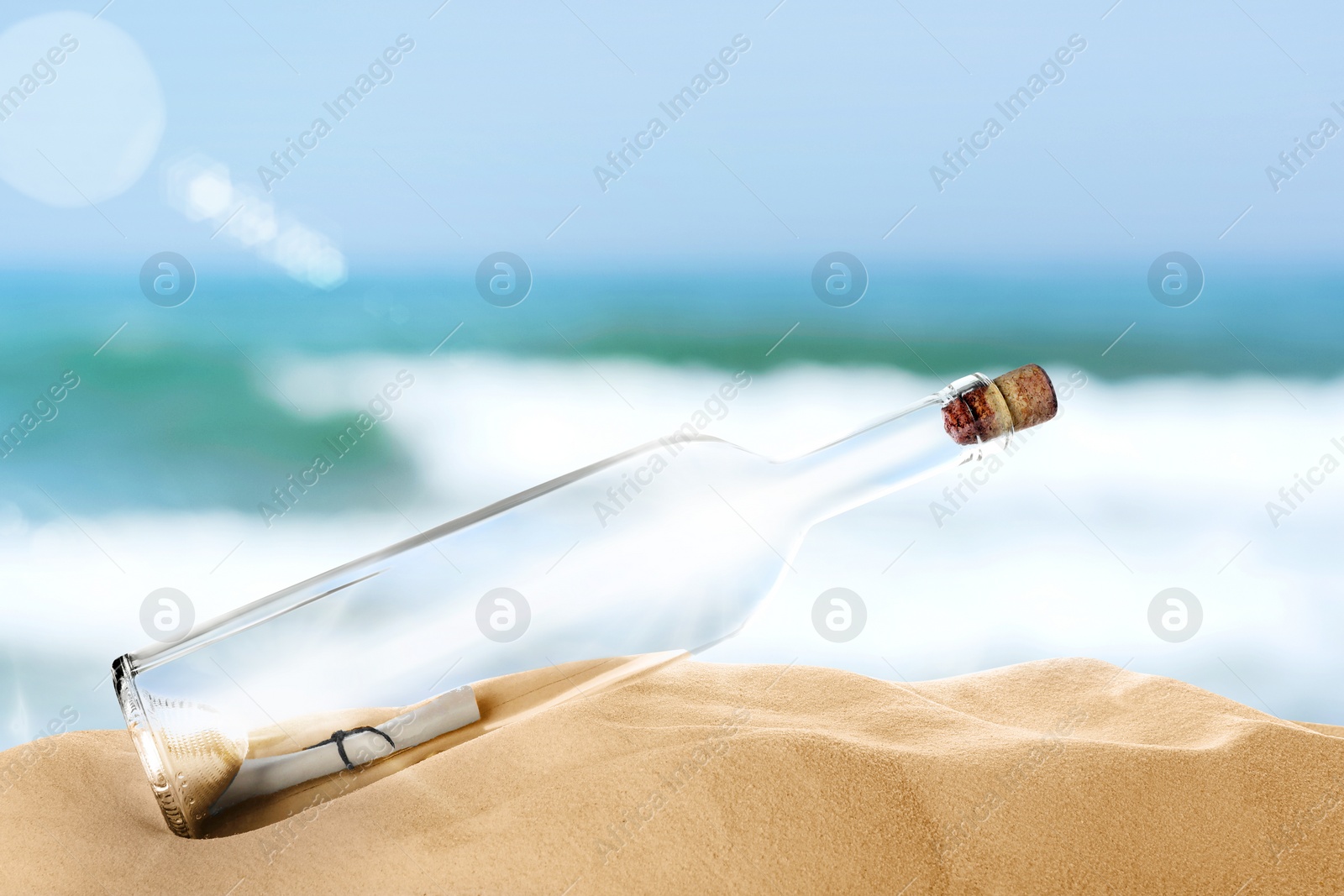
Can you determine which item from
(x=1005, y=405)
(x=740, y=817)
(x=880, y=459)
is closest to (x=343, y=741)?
(x=740, y=817)

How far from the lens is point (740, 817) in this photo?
2.56 ft

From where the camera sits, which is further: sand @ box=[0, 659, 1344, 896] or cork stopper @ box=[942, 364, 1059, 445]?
cork stopper @ box=[942, 364, 1059, 445]

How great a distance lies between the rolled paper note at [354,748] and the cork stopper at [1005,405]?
0.53 metres

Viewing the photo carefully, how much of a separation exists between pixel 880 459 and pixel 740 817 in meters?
0.36

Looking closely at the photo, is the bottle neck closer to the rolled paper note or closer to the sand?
the sand

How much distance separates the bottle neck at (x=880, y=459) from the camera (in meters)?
0.92

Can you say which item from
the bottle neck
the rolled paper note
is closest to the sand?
the rolled paper note

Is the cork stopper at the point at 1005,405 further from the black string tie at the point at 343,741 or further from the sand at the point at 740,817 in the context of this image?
the black string tie at the point at 343,741

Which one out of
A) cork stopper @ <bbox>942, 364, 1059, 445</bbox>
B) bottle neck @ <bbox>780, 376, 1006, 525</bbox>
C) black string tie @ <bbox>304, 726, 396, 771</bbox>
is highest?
cork stopper @ <bbox>942, 364, 1059, 445</bbox>

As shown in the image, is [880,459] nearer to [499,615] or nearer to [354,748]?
[499,615]

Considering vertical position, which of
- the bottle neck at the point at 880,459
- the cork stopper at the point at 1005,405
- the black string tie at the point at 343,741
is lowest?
the black string tie at the point at 343,741

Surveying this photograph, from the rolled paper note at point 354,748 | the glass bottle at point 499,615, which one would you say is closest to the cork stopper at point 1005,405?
the glass bottle at point 499,615

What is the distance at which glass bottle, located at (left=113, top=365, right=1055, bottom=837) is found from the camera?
83 cm

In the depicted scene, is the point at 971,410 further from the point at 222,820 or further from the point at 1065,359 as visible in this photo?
the point at 1065,359
